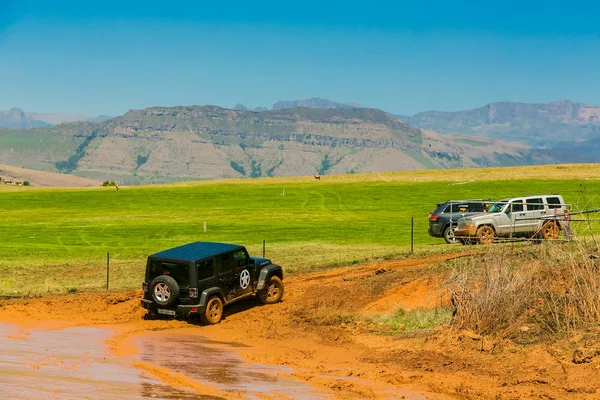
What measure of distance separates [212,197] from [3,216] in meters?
21.5

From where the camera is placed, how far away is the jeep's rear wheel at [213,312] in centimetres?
2000

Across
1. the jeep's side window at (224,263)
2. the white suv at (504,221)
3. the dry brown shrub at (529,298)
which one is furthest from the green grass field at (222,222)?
the jeep's side window at (224,263)

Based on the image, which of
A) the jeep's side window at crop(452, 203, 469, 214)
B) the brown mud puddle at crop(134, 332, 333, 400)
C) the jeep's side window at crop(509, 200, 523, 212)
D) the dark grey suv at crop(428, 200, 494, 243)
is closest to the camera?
the brown mud puddle at crop(134, 332, 333, 400)

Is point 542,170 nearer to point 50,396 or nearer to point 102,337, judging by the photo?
point 102,337

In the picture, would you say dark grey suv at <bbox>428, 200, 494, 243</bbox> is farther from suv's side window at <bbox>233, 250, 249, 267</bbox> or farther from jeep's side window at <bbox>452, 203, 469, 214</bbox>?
suv's side window at <bbox>233, 250, 249, 267</bbox>

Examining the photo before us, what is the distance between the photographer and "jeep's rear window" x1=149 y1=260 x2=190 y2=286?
19859mm

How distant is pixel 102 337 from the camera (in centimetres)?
1853

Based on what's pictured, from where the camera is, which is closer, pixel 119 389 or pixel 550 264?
pixel 119 389

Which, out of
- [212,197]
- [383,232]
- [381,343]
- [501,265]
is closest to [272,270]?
[381,343]

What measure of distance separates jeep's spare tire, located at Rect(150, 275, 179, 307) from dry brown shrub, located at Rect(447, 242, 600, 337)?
7516 millimetres

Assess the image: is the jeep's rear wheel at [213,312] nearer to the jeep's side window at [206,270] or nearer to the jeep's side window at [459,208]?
the jeep's side window at [206,270]

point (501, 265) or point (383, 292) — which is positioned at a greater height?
point (501, 265)

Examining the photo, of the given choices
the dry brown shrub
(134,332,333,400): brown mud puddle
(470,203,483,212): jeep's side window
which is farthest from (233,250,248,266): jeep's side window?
(470,203,483,212): jeep's side window

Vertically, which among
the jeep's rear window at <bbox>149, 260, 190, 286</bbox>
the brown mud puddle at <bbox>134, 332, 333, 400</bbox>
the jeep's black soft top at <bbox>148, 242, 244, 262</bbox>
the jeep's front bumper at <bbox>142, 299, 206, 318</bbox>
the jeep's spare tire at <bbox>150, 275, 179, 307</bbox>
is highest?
the jeep's black soft top at <bbox>148, 242, 244, 262</bbox>
